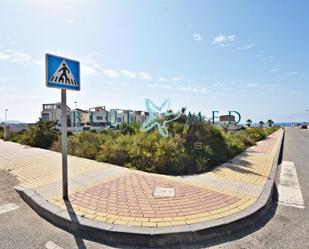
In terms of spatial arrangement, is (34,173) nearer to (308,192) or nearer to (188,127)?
(188,127)

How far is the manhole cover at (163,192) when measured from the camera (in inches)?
174

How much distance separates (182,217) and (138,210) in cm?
83

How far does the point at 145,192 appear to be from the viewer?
15.0ft

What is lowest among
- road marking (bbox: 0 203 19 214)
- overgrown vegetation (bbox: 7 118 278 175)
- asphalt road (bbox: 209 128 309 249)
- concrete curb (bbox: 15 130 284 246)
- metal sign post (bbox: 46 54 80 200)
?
asphalt road (bbox: 209 128 309 249)

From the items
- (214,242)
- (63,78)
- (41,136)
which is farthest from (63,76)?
(41,136)

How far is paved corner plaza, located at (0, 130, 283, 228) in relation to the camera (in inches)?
138

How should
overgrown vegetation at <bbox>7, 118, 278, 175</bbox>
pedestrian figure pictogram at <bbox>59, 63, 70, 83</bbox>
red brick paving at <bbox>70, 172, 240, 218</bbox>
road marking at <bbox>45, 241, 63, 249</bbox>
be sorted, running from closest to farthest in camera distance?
road marking at <bbox>45, 241, 63, 249</bbox>, red brick paving at <bbox>70, 172, 240, 218</bbox>, pedestrian figure pictogram at <bbox>59, 63, 70, 83</bbox>, overgrown vegetation at <bbox>7, 118, 278, 175</bbox>

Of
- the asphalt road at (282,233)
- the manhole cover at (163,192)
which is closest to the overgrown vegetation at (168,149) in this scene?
the manhole cover at (163,192)

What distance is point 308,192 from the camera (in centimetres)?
521

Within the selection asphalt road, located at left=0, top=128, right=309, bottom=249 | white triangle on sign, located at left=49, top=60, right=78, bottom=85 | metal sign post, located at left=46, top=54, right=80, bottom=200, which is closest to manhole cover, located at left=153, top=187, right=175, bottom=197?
→ asphalt road, located at left=0, top=128, right=309, bottom=249

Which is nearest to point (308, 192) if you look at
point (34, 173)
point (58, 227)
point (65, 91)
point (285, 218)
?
point (285, 218)

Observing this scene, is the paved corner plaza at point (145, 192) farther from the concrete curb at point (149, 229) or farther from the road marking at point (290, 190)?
the road marking at point (290, 190)

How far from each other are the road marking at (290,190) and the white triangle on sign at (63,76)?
5.44 metres

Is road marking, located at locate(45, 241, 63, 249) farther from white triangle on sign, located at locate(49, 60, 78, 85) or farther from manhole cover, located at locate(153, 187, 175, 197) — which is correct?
white triangle on sign, located at locate(49, 60, 78, 85)
